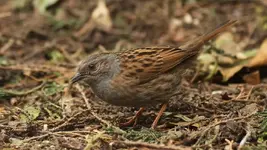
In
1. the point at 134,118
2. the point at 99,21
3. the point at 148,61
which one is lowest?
the point at 134,118

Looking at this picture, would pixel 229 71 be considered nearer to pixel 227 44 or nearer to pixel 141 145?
pixel 227 44

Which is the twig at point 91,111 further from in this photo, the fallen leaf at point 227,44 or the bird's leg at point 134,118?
the fallen leaf at point 227,44

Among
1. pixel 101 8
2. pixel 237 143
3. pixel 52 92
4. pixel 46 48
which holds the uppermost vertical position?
pixel 101 8

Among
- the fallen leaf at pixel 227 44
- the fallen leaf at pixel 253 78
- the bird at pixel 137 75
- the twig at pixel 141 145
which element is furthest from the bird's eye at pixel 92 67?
the fallen leaf at pixel 227 44

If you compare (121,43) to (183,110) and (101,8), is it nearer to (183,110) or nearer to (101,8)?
(101,8)

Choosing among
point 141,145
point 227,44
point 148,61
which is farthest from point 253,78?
point 141,145

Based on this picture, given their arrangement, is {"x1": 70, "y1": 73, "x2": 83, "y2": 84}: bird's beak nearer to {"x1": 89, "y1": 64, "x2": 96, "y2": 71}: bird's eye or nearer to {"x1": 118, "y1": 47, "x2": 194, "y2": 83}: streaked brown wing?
{"x1": 89, "y1": 64, "x2": 96, "y2": 71}: bird's eye

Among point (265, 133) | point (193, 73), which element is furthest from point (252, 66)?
point (265, 133)
